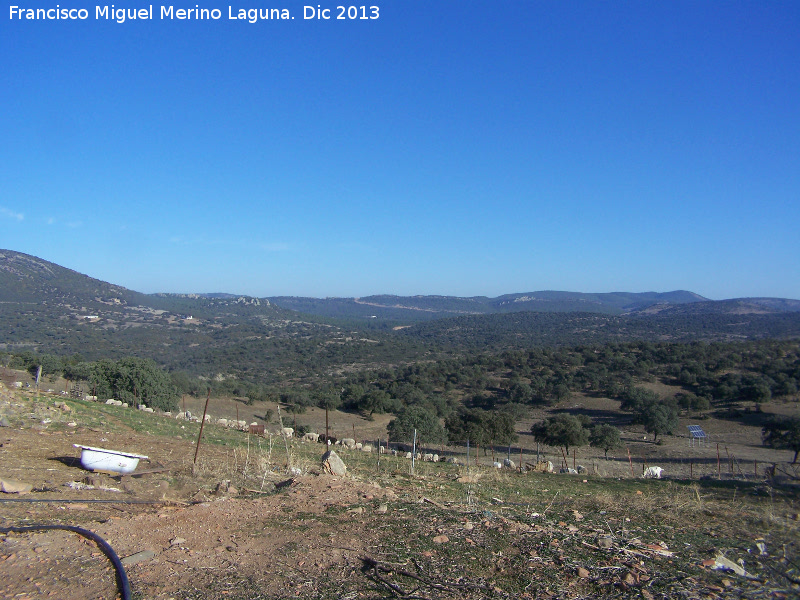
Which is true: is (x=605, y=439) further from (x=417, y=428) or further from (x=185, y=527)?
(x=185, y=527)

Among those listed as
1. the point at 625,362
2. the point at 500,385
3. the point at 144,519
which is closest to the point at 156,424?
the point at 144,519

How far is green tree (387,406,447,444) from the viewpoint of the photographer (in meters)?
27.7

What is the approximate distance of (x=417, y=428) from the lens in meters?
27.3

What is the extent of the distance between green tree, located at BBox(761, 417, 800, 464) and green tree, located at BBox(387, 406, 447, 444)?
18138 mm

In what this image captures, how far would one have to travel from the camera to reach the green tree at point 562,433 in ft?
92.6

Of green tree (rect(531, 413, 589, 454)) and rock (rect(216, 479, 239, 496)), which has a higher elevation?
rock (rect(216, 479, 239, 496))

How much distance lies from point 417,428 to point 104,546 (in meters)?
22.3

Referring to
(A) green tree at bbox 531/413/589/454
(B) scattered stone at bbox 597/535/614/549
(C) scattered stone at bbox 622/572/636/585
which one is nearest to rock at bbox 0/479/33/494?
(B) scattered stone at bbox 597/535/614/549

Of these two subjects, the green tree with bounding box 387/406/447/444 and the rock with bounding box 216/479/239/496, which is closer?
the rock with bounding box 216/479/239/496

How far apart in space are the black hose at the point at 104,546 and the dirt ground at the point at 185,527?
0.07 m

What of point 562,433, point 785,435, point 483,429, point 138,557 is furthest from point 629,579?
point 785,435

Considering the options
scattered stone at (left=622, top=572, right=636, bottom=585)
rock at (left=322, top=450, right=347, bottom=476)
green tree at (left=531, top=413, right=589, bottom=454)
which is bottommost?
green tree at (left=531, top=413, right=589, bottom=454)

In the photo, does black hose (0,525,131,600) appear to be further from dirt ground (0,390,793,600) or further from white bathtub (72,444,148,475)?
white bathtub (72,444,148,475)

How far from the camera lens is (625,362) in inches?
2231
